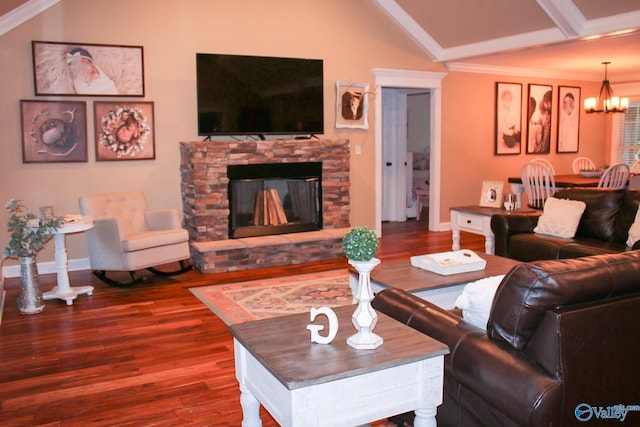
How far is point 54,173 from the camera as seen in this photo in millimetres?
5844

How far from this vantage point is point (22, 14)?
5535 mm

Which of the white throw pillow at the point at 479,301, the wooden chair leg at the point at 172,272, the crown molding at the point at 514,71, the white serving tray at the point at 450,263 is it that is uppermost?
the crown molding at the point at 514,71

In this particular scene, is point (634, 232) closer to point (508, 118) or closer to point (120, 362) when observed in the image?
point (120, 362)

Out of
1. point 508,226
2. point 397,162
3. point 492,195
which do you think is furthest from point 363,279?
point 397,162

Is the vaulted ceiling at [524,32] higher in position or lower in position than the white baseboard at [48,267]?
higher

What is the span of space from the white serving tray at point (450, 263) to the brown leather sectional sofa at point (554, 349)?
5.17 feet

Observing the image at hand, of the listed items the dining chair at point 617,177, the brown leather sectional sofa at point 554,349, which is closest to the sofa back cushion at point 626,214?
the dining chair at point 617,177

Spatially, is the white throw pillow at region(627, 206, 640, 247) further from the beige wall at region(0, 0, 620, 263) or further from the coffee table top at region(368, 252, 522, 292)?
the beige wall at region(0, 0, 620, 263)

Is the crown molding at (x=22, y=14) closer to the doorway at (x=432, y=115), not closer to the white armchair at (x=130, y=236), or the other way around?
the white armchair at (x=130, y=236)

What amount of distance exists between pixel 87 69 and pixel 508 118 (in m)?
6.00

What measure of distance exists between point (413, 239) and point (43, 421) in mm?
5539

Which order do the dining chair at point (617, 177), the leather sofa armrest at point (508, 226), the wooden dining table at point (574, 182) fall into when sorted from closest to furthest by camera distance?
the leather sofa armrest at point (508, 226) → the dining chair at point (617, 177) → the wooden dining table at point (574, 182)

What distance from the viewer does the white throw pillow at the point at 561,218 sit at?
5.09 meters

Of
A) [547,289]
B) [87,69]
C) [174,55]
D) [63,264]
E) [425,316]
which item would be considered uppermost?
[174,55]
